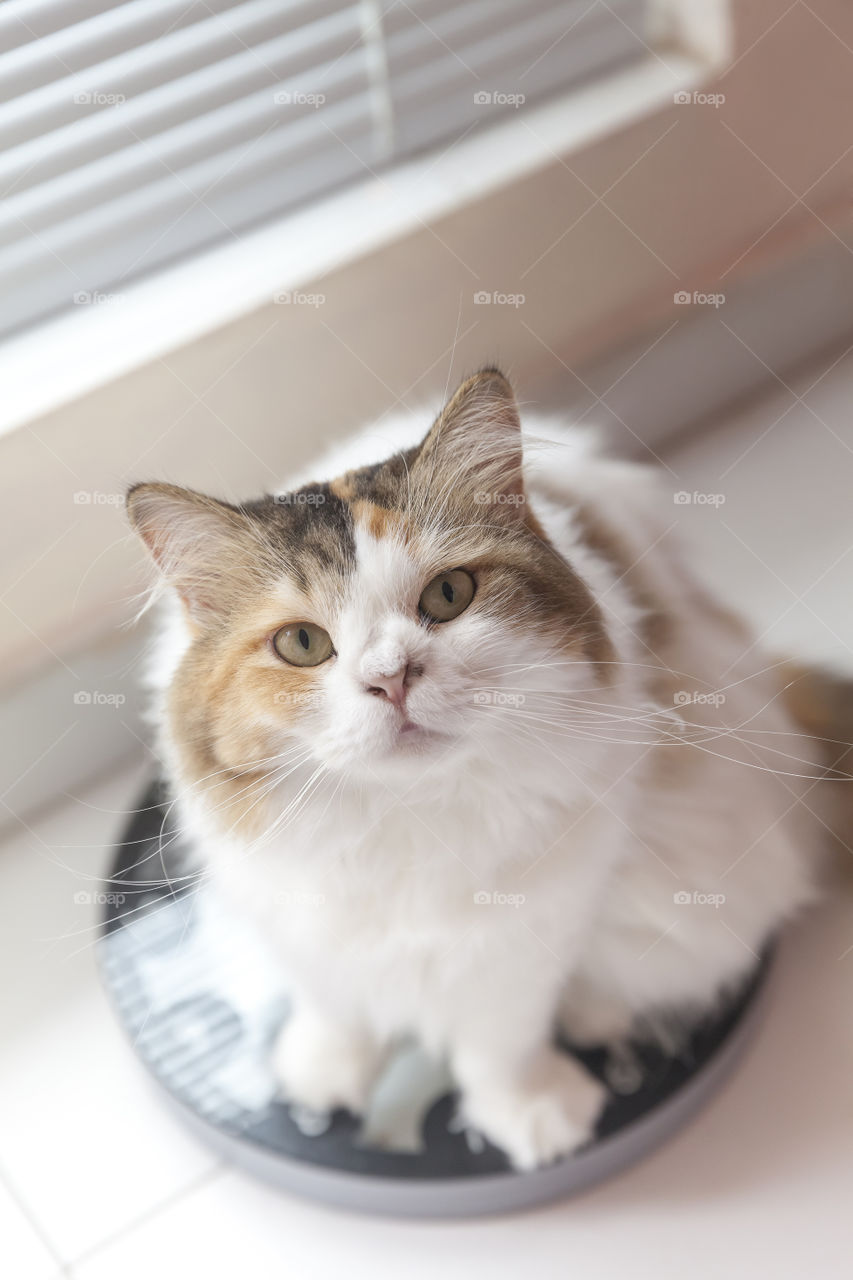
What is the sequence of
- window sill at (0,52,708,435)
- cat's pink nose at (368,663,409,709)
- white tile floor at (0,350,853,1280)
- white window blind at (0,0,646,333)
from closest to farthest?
cat's pink nose at (368,663,409,709) < white tile floor at (0,350,853,1280) < white window blind at (0,0,646,333) < window sill at (0,52,708,435)

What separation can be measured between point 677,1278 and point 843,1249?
177 millimetres

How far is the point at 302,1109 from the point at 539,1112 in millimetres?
267

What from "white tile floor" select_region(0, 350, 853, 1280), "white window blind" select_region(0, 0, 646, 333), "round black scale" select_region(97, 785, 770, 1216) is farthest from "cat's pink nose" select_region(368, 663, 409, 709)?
"white window blind" select_region(0, 0, 646, 333)

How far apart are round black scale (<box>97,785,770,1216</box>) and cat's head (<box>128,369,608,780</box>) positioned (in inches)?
A: 15.0

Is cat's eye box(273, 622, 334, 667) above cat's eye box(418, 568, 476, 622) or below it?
Answer: above

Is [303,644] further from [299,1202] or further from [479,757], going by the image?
[299,1202]

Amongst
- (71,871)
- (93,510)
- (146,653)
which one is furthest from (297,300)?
(71,871)

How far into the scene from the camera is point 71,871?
5.24 feet

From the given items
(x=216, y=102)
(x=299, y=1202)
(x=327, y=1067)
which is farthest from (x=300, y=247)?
(x=299, y=1202)

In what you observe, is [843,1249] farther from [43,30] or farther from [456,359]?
[43,30]

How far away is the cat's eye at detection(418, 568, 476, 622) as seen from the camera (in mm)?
929

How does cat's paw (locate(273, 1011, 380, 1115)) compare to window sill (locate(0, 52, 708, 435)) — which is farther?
window sill (locate(0, 52, 708, 435))

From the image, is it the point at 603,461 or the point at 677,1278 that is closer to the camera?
the point at 677,1278

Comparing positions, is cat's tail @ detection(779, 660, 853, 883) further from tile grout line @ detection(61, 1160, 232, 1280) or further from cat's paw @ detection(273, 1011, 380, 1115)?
tile grout line @ detection(61, 1160, 232, 1280)
